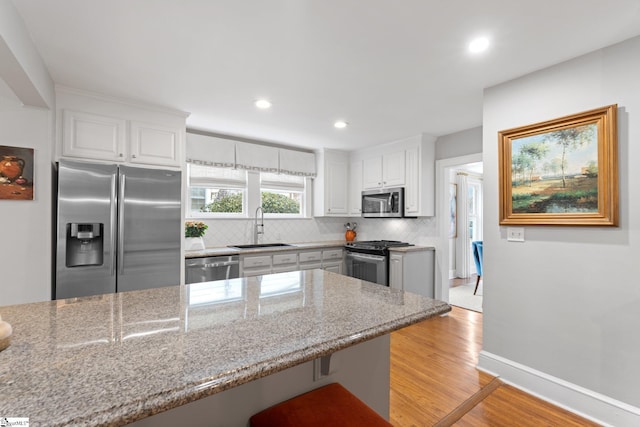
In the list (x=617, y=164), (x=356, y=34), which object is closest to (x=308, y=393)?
(x=356, y=34)

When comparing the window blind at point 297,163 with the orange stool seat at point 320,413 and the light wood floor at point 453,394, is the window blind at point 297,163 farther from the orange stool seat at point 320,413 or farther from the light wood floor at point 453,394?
the orange stool seat at point 320,413

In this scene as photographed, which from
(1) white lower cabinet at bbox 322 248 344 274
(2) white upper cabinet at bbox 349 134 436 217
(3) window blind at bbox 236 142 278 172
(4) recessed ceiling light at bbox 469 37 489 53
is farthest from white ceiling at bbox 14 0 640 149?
(1) white lower cabinet at bbox 322 248 344 274

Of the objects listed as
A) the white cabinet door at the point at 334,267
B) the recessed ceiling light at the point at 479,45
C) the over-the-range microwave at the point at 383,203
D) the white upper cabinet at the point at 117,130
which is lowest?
the white cabinet door at the point at 334,267

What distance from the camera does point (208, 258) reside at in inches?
132

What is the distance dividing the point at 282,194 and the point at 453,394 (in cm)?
342

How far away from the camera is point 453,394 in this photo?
7.22 feet

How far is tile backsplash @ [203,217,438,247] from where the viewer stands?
4113mm

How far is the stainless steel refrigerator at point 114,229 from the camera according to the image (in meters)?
2.39

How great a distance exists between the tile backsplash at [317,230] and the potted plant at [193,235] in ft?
1.19

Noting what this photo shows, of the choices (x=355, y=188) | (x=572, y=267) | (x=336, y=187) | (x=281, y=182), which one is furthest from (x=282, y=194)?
(x=572, y=267)

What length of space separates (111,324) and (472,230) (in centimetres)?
695

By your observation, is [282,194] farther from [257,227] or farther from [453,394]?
[453,394]

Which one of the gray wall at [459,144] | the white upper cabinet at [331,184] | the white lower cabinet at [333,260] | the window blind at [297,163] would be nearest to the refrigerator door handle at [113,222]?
the window blind at [297,163]

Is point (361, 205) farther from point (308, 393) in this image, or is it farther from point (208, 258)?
point (308, 393)
